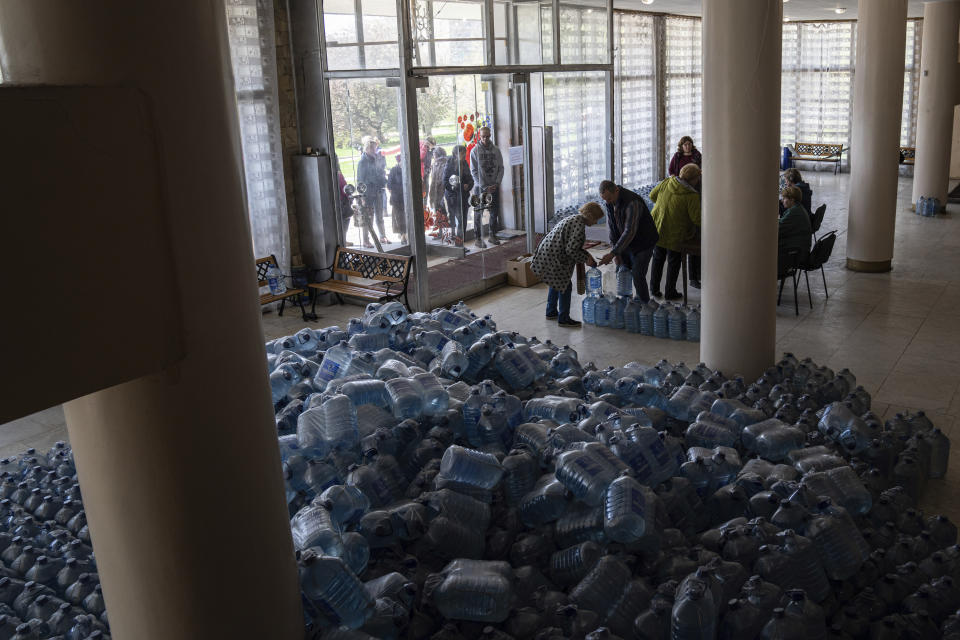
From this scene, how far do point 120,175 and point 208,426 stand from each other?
0.84 m

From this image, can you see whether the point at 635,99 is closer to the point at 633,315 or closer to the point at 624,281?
the point at 624,281

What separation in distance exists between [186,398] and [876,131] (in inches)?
399

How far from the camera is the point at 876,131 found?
1055 cm

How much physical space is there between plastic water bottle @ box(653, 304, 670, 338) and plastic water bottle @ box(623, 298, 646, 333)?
7.6 inches

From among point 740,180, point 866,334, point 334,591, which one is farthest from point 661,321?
point 334,591

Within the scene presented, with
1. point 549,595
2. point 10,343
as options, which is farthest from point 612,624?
point 10,343

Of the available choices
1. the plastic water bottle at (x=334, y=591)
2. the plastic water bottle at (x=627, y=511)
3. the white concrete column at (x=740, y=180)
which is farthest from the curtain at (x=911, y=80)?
the plastic water bottle at (x=334, y=591)

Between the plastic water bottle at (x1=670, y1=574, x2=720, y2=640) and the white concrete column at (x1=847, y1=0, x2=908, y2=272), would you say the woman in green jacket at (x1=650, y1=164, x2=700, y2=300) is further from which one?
the plastic water bottle at (x1=670, y1=574, x2=720, y2=640)

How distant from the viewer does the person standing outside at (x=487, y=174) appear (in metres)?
10.6

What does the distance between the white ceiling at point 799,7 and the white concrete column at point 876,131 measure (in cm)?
394

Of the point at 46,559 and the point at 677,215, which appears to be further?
the point at 677,215

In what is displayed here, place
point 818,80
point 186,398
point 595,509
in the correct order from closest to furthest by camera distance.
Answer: point 186,398, point 595,509, point 818,80

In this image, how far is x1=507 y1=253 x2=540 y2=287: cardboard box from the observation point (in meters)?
11.0

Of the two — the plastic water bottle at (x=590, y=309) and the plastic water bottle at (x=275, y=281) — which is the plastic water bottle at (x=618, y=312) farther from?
the plastic water bottle at (x=275, y=281)
